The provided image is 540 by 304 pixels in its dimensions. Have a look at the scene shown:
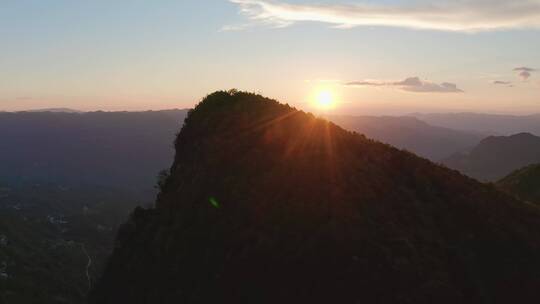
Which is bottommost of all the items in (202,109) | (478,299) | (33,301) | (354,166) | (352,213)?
(33,301)

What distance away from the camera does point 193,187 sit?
28.1m

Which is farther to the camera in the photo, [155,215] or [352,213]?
[155,215]

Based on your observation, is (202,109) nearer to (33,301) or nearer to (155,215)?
(155,215)

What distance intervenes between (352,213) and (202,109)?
17.2 m

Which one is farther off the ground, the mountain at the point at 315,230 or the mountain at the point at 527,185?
the mountain at the point at 315,230

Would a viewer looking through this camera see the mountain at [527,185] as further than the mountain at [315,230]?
Yes

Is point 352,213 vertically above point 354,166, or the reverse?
point 354,166

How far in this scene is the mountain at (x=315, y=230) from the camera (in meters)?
20.5

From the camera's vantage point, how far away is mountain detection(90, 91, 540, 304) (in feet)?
67.3

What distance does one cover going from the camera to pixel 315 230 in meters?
21.6

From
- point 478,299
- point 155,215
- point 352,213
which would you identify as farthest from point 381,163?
point 155,215

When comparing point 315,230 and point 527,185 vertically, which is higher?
point 315,230

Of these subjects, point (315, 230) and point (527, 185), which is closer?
point (315, 230)

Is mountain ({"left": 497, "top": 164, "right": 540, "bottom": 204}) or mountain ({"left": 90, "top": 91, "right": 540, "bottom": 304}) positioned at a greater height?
mountain ({"left": 90, "top": 91, "right": 540, "bottom": 304})
